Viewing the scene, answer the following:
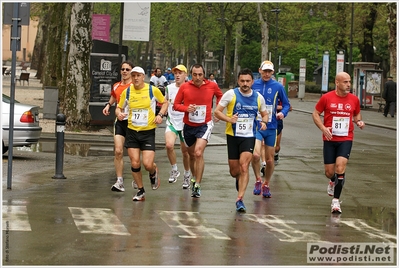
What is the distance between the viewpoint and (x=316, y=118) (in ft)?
40.3

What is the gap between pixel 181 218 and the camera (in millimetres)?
11000

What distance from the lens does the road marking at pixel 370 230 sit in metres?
9.84

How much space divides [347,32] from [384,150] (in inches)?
1580

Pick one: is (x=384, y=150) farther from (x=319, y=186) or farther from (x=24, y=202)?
(x=24, y=202)

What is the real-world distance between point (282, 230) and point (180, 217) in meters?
1.36

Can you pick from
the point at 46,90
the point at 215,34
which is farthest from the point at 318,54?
the point at 46,90

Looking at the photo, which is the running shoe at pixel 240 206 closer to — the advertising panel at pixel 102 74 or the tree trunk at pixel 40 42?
the advertising panel at pixel 102 74

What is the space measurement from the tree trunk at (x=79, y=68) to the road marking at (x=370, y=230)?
15.0 m

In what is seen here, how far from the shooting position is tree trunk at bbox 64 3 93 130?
2514cm

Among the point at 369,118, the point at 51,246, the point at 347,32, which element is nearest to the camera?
the point at 51,246

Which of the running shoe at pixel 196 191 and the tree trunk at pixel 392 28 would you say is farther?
the tree trunk at pixel 392 28

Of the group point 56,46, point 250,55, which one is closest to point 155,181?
point 56,46

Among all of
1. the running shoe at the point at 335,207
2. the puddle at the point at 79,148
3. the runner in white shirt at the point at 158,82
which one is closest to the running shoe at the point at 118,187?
the running shoe at the point at 335,207

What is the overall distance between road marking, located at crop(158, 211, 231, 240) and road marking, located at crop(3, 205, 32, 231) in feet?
5.11
